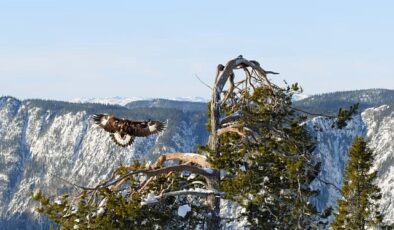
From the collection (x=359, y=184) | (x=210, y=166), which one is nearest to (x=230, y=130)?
(x=210, y=166)

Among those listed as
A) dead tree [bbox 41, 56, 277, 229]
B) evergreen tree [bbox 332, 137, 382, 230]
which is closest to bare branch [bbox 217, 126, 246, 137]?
dead tree [bbox 41, 56, 277, 229]

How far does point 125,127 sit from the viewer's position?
20188mm

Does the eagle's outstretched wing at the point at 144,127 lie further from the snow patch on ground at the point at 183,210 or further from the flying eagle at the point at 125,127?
the snow patch on ground at the point at 183,210

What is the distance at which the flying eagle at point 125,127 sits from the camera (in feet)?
65.7

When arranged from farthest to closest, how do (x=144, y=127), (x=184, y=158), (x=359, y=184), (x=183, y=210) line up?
(x=359, y=184) → (x=184, y=158) → (x=183, y=210) → (x=144, y=127)

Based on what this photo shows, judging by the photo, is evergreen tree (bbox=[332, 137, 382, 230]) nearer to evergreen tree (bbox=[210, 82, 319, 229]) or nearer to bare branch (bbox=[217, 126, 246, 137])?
evergreen tree (bbox=[210, 82, 319, 229])

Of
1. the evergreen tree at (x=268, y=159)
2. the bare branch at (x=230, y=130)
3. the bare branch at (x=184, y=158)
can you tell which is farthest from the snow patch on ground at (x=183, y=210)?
the bare branch at (x=230, y=130)

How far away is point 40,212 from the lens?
21406 mm

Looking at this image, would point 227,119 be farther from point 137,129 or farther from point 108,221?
point 108,221

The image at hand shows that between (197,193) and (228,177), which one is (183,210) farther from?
(228,177)

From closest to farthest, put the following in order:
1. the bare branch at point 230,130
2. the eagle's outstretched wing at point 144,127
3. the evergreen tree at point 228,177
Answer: the eagle's outstretched wing at point 144,127 < the evergreen tree at point 228,177 < the bare branch at point 230,130

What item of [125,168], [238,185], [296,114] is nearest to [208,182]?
[238,185]

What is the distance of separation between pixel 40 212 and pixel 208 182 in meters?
4.72

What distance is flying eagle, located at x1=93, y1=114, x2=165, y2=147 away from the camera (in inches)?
789
